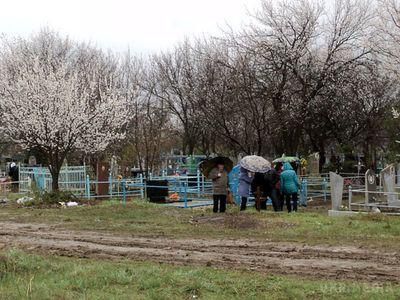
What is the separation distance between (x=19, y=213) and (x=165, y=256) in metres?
11.4

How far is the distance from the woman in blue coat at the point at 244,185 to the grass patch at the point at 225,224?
1.86 feet

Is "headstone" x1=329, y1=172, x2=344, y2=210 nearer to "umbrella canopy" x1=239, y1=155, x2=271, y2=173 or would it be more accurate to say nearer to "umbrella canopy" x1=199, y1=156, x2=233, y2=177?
"umbrella canopy" x1=239, y1=155, x2=271, y2=173

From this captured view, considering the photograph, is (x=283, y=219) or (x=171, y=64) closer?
(x=283, y=219)

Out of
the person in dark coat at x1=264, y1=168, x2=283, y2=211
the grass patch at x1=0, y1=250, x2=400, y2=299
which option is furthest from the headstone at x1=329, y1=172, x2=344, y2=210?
the grass patch at x1=0, y1=250, x2=400, y2=299

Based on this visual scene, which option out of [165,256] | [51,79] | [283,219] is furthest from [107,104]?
[165,256]

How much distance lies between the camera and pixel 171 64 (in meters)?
47.2

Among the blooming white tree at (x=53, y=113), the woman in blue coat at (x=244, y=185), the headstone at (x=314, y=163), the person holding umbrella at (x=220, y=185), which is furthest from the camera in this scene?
the headstone at (x=314, y=163)

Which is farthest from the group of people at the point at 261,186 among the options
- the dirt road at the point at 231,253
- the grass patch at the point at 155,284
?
the grass patch at the point at 155,284

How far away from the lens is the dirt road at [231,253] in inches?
370

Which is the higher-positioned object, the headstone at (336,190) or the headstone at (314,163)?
the headstone at (314,163)

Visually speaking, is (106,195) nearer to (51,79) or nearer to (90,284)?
(51,79)

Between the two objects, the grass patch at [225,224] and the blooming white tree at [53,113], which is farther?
the blooming white tree at [53,113]

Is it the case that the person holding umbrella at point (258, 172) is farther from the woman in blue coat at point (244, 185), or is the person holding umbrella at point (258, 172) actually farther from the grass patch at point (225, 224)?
the grass patch at point (225, 224)

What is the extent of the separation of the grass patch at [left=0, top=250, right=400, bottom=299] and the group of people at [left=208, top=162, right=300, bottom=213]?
924 centimetres
